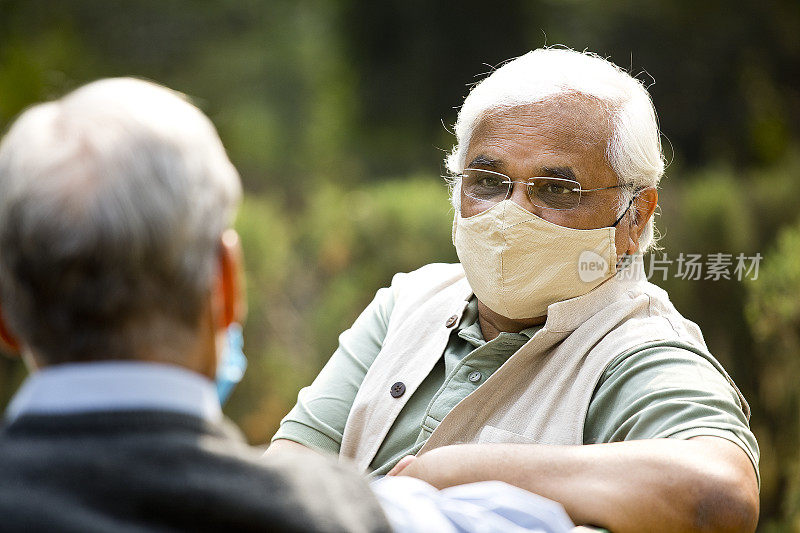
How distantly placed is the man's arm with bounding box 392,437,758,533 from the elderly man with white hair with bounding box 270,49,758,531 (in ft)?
0.37

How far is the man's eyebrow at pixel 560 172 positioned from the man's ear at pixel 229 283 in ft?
4.24

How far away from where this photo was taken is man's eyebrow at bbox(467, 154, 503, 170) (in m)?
2.74

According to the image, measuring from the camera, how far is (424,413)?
105 inches

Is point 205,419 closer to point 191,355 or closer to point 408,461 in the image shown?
point 191,355

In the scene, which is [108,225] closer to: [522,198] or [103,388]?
[103,388]

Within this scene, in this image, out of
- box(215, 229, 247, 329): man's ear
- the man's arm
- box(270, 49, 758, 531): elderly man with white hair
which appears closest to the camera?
box(215, 229, 247, 329): man's ear

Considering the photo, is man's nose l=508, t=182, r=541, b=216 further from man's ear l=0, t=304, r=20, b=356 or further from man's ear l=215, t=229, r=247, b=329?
man's ear l=0, t=304, r=20, b=356

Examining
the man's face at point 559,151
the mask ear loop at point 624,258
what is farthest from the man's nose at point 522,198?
the mask ear loop at point 624,258

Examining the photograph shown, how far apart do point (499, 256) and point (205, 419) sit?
1391 mm

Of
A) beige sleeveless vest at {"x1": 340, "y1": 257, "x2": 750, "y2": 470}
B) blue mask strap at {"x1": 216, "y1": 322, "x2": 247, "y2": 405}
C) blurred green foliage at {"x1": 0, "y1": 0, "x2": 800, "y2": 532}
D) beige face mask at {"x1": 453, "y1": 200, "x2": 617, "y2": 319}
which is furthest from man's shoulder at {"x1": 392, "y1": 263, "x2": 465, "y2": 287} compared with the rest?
blue mask strap at {"x1": 216, "y1": 322, "x2": 247, "y2": 405}

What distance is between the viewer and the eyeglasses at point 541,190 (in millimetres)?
2680

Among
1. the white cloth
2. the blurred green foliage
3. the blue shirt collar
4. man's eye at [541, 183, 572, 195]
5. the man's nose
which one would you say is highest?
the blue shirt collar

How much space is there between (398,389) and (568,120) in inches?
35.9

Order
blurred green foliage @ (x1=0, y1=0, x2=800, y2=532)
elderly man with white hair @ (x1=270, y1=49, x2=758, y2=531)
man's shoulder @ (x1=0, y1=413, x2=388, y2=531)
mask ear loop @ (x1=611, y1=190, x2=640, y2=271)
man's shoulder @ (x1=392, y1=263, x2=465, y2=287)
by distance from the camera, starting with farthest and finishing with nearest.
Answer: blurred green foliage @ (x1=0, y1=0, x2=800, y2=532), man's shoulder @ (x1=392, y1=263, x2=465, y2=287), mask ear loop @ (x1=611, y1=190, x2=640, y2=271), elderly man with white hair @ (x1=270, y1=49, x2=758, y2=531), man's shoulder @ (x1=0, y1=413, x2=388, y2=531)
